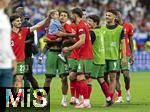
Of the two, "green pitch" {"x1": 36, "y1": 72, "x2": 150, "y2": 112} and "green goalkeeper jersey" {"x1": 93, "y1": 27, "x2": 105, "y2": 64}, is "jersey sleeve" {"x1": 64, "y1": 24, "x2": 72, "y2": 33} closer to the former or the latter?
"green goalkeeper jersey" {"x1": 93, "y1": 27, "x2": 105, "y2": 64}

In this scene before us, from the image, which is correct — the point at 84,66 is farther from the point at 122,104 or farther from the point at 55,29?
the point at 122,104

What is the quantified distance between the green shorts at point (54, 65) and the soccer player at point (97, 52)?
890 mm

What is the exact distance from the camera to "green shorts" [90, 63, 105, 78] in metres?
19.5

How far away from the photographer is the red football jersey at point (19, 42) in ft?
59.9

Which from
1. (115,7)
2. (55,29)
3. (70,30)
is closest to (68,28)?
(70,30)

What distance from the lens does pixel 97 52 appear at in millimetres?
→ 19656

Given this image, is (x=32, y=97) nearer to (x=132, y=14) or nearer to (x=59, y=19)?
(x=59, y=19)

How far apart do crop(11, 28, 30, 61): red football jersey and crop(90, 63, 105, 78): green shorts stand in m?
2.07

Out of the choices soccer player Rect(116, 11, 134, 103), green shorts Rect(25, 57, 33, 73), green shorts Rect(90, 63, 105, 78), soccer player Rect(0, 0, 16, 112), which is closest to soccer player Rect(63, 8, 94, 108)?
green shorts Rect(90, 63, 105, 78)

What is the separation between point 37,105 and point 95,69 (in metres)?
1.78

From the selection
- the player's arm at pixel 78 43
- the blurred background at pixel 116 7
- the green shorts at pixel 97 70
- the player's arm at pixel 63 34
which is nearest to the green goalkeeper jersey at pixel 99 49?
the green shorts at pixel 97 70

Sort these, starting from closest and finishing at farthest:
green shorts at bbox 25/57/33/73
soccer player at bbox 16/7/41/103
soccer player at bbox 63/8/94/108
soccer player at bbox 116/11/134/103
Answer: soccer player at bbox 63/8/94/108 → soccer player at bbox 16/7/41/103 → green shorts at bbox 25/57/33/73 → soccer player at bbox 116/11/134/103

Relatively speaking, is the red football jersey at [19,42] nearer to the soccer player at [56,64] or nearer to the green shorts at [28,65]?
the soccer player at [56,64]

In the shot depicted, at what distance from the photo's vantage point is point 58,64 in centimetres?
2012
